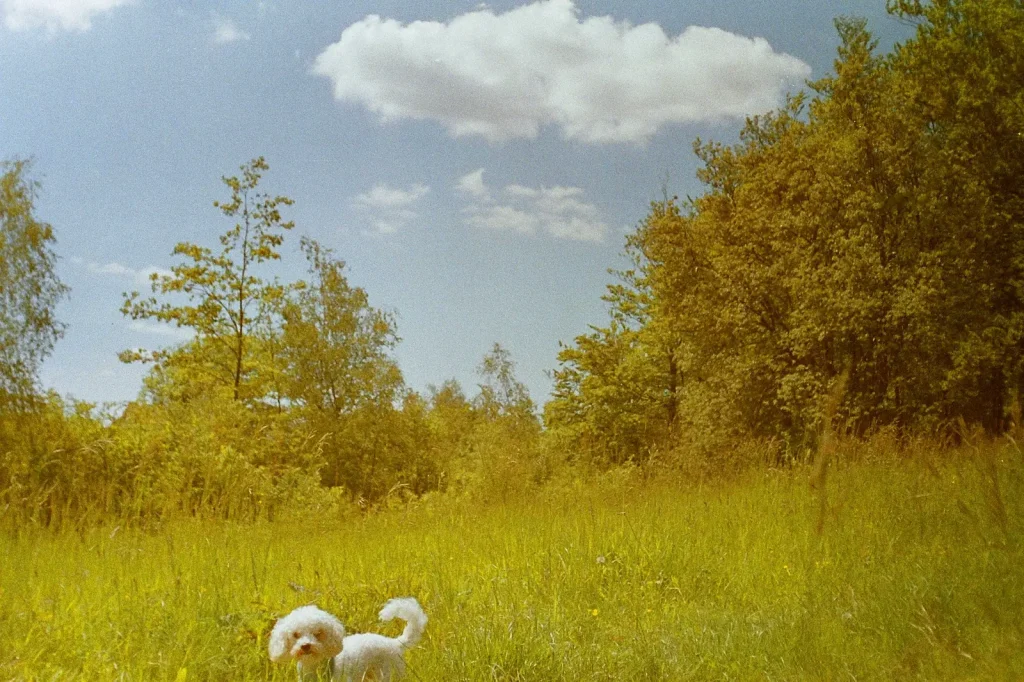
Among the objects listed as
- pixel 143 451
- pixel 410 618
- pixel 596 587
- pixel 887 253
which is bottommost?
pixel 596 587

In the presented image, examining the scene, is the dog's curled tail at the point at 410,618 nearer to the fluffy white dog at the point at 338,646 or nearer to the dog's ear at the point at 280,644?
the fluffy white dog at the point at 338,646

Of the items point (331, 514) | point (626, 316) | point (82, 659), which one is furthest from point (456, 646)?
point (626, 316)

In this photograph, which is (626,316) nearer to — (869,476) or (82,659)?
(869,476)

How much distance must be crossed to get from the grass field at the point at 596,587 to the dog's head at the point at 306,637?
0.44 m

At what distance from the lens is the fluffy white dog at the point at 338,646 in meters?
3.10

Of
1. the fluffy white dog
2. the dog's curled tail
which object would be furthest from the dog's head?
the dog's curled tail

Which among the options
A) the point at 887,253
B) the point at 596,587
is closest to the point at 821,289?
the point at 887,253

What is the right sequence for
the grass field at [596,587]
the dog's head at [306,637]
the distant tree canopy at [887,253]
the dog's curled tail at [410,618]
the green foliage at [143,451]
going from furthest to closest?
the distant tree canopy at [887,253] < the green foliage at [143,451] < the dog's curled tail at [410,618] < the grass field at [596,587] < the dog's head at [306,637]

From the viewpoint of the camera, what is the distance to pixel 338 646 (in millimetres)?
3186

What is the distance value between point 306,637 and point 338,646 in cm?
18

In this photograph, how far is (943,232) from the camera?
13750 millimetres

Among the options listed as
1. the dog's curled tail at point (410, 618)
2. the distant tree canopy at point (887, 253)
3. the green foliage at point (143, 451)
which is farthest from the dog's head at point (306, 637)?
the distant tree canopy at point (887, 253)

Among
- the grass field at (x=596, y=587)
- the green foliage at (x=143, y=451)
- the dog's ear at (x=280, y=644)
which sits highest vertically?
the green foliage at (x=143, y=451)

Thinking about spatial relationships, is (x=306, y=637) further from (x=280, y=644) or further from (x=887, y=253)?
(x=887, y=253)
